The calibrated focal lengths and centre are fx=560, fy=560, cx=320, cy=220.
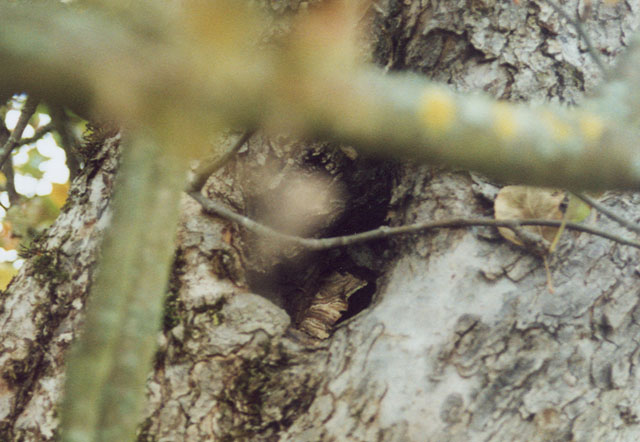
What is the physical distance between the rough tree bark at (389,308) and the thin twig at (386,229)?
0.15 feet

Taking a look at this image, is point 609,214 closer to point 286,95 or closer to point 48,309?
point 286,95

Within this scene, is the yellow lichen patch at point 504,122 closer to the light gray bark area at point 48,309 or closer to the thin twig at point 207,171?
the thin twig at point 207,171

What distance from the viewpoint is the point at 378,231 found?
1.04 metres

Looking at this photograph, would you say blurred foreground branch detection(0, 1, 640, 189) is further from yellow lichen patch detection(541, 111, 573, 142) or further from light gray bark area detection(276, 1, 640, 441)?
light gray bark area detection(276, 1, 640, 441)

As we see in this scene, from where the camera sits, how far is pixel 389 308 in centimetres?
105

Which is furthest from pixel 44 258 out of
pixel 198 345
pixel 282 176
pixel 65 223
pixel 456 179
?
pixel 456 179

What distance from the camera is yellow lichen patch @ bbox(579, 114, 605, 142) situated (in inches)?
20.9

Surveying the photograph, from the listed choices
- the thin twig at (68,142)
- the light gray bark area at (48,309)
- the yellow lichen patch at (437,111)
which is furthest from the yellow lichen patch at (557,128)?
the thin twig at (68,142)

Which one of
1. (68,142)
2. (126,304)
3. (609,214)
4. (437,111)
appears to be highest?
(68,142)

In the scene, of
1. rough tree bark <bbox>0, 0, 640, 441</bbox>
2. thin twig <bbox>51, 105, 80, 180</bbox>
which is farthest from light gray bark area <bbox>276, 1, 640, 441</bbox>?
thin twig <bbox>51, 105, 80, 180</bbox>

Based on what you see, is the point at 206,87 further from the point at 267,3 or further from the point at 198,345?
the point at 267,3

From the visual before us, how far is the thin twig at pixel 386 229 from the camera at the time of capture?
0.97 meters

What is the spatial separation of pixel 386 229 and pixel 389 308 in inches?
5.8

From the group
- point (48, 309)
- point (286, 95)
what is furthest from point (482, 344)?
point (48, 309)
